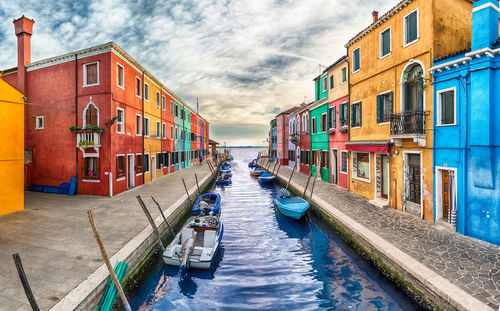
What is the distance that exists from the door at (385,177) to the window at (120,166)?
53.8ft

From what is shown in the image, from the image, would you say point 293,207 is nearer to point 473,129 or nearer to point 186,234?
point 186,234

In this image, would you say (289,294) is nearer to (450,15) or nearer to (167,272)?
(167,272)

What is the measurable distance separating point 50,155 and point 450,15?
23.6 metres

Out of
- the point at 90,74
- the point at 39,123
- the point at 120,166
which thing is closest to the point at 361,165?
the point at 120,166

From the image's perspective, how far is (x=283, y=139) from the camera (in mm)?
36906

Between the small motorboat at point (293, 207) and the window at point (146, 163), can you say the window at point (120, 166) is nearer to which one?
the window at point (146, 163)

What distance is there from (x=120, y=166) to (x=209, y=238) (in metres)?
10.6

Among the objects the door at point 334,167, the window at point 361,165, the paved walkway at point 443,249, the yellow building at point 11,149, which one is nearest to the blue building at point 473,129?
the paved walkway at point 443,249

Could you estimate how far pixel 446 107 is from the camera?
359 inches

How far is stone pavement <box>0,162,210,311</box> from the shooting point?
5339mm

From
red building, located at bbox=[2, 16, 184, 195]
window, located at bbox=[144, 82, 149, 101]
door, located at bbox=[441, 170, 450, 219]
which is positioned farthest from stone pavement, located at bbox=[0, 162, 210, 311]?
door, located at bbox=[441, 170, 450, 219]

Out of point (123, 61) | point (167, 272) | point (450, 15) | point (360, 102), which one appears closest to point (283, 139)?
point (360, 102)

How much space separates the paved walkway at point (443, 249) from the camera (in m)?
5.50

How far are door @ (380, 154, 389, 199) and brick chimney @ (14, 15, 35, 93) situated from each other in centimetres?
2380
